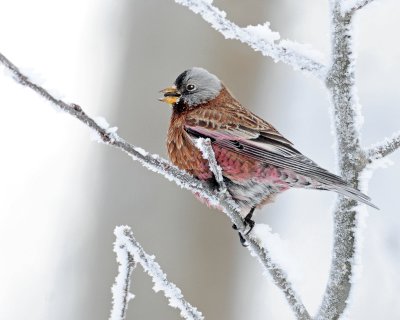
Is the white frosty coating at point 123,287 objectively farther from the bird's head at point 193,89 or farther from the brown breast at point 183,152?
the bird's head at point 193,89

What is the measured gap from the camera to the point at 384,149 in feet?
6.29

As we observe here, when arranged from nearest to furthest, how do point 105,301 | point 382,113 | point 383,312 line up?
point 383,312, point 105,301, point 382,113

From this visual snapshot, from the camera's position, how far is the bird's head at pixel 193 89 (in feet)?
11.2

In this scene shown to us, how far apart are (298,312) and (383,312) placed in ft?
9.83

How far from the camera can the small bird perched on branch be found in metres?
2.81

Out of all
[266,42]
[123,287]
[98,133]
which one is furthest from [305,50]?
[123,287]

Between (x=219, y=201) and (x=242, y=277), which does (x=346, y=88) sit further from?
(x=242, y=277)

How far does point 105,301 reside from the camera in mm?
5047

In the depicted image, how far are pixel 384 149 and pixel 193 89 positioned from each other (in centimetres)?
165

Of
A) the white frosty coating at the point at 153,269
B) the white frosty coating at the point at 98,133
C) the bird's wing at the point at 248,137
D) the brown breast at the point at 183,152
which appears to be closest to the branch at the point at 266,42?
the white frosty coating at the point at 98,133

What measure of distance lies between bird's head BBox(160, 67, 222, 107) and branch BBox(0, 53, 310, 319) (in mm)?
1321

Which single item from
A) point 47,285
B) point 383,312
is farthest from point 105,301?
point 383,312

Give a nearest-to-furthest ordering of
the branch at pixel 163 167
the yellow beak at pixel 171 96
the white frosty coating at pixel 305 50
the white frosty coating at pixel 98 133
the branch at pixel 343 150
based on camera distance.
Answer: the branch at pixel 163 167, the white frosty coating at pixel 98 133, the branch at pixel 343 150, the white frosty coating at pixel 305 50, the yellow beak at pixel 171 96

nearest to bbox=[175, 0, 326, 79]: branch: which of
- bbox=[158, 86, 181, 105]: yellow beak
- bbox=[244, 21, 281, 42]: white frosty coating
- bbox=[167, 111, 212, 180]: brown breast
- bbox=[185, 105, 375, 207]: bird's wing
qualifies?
bbox=[244, 21, 281, 42]: white frosty coating
